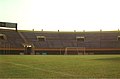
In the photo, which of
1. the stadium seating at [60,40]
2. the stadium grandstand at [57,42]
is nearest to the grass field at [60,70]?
the stadium grandstand at [57,42]

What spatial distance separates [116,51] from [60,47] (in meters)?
13.5

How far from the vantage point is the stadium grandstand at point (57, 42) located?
207ft

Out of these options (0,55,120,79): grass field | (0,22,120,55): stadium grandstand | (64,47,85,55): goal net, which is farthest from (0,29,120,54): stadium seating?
(0,55,120,79): grass field

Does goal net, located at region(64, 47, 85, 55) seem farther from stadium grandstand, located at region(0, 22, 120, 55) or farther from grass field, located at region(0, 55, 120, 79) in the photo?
grass field, located at region(0, 55, 120, 79)

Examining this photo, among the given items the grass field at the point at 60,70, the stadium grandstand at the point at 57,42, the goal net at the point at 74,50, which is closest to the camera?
the grass field at the point at 60,70

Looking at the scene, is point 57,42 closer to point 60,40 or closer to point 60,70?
point 60,40

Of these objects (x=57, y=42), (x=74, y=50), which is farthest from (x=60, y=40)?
(x=74, y=50)

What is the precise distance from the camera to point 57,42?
224 ft

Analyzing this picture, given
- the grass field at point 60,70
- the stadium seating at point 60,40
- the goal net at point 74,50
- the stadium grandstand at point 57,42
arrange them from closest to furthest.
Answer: the grass field at point 60,70
the stadium grandstand at point 57,42
the stadium seating at point 60,40
the goal net at point 74,50

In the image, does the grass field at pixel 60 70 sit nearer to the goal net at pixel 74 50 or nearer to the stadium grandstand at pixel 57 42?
the stadium grandstand at pixel 57 42

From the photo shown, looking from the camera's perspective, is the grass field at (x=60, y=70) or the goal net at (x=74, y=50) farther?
the goal net at (x=74, y=50)

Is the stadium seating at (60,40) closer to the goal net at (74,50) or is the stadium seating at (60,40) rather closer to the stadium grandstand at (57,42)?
the stadium grandstand at (57,42)

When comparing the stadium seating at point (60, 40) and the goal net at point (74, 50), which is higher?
the stadium seating at point (60, 40)

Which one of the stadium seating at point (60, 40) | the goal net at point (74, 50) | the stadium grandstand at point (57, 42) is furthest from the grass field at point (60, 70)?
the goal net at point (74, 50)
